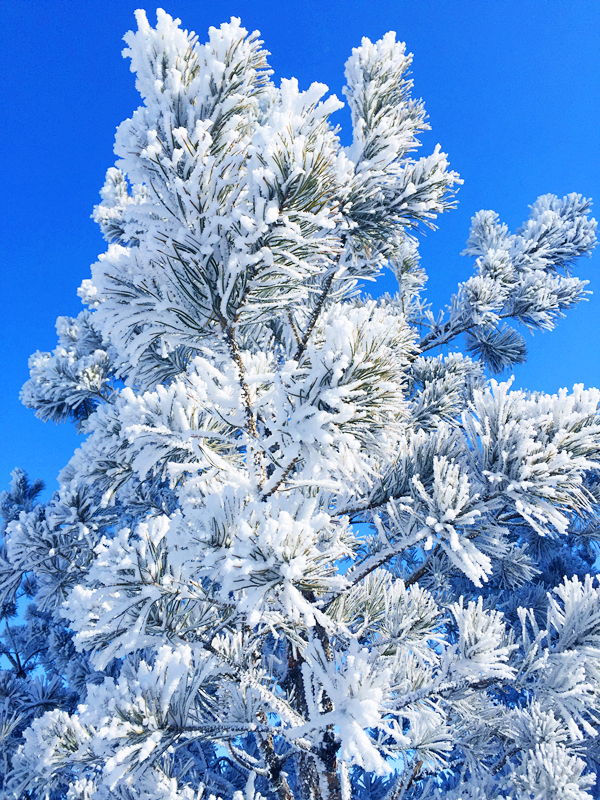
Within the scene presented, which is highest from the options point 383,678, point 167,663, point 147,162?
point 147,162

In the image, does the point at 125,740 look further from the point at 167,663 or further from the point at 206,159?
the point at 206,159

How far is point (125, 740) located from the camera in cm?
180

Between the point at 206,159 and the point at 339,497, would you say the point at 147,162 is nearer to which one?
the point at 206,159

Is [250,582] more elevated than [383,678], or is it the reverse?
[250,582]

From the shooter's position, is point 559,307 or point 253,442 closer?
point 253,442

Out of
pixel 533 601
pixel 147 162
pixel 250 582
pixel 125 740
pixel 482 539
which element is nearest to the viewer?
pixel 250 582

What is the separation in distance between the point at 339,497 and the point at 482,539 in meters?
0.94

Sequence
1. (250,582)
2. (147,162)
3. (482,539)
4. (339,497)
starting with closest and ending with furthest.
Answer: (250,582), (147,162), (482,539), (339,497)

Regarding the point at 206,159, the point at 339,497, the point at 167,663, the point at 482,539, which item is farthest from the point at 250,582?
the point at 206,159

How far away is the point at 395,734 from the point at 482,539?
905 mm

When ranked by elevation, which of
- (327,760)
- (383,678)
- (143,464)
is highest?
(143,464)

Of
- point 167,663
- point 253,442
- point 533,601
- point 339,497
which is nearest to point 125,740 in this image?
point 167,663

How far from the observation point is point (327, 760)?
255cm

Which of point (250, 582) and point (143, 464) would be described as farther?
point (143, 464)
